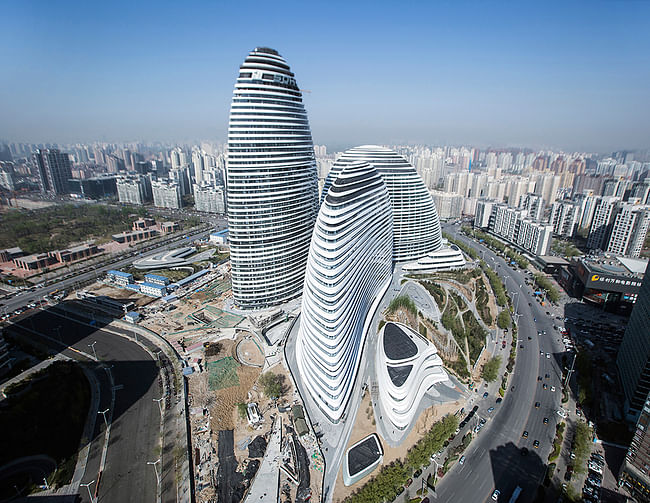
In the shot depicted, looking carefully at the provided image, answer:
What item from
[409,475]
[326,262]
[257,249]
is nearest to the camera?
[409,475]

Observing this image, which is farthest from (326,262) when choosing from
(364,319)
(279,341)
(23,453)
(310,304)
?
(23,453)

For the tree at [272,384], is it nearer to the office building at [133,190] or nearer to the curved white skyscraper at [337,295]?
the curved white skyscraper at [337,295]

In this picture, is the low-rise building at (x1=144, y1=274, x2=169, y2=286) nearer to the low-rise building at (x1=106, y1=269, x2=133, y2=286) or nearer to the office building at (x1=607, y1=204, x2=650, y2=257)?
the low-rise building at (x1=106, y1=269, x2=133, y2=286)

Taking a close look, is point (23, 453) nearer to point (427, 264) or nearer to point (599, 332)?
point (427, 264)

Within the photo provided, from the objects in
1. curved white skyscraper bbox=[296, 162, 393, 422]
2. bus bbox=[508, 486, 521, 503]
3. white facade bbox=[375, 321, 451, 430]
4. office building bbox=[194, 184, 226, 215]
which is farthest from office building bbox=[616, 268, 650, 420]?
office building bbox=[194, 184, 226, 215]

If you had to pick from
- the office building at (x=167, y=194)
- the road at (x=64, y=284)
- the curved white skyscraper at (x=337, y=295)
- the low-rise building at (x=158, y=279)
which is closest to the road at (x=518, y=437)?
the curved white skyscraper at (x=337, y=295)

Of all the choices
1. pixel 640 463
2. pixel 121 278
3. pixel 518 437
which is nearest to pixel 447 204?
pixel 518 437
